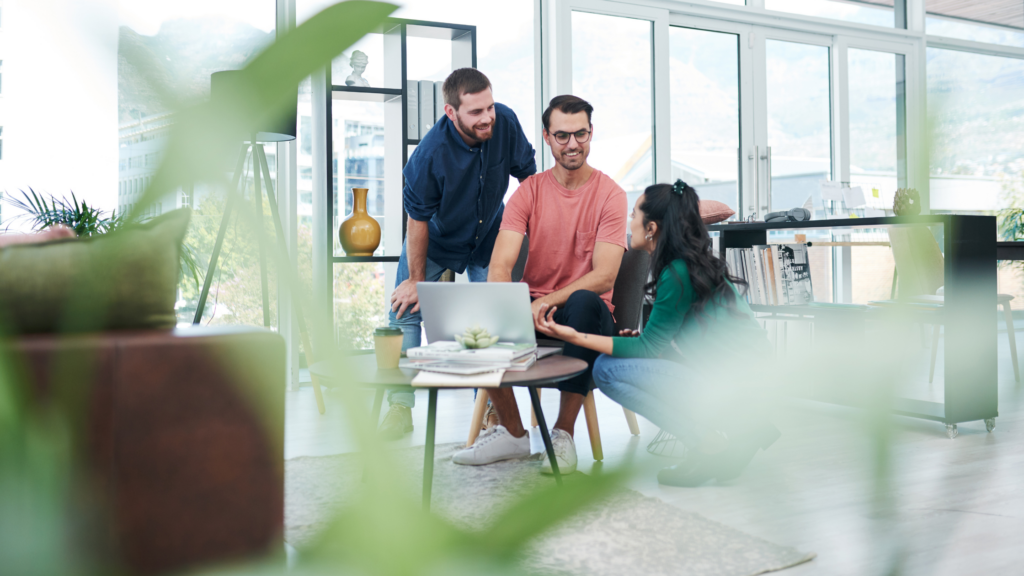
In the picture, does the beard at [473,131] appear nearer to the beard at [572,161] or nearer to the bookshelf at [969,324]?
the beard at [572,161]

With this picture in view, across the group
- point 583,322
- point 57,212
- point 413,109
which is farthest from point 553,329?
point 57,212

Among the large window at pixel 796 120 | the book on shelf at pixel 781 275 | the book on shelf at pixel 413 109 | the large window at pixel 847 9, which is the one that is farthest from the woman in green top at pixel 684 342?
the large window at pixel 847 9

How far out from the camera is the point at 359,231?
3168 mm

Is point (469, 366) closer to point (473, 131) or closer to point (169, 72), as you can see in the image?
point (473, 131)

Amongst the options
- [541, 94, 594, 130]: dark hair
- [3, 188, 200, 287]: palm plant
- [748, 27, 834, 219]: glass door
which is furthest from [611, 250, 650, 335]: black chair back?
[748, 27, 834, 219]: glass door

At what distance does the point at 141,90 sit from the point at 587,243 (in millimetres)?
2307

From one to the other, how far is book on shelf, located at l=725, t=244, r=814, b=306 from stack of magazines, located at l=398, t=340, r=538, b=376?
5.16ft

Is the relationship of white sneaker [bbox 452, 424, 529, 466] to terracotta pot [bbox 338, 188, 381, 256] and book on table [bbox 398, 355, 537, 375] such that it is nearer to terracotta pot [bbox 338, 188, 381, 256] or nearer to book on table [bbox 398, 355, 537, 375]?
book on table [bbox 398, 355, 537, 375]

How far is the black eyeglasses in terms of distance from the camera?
2398 millimetres

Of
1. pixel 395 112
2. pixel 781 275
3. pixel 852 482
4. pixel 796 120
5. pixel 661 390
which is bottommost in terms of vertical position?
pixel 661 390

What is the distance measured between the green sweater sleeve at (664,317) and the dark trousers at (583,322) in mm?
112

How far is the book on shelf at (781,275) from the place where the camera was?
2998 mm

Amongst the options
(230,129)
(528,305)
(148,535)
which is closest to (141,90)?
(230,129)

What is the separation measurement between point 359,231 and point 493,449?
55.6 inches
